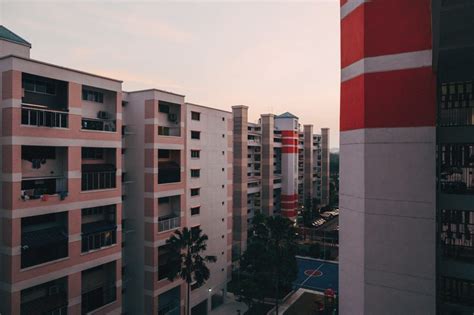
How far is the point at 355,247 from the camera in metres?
17.5

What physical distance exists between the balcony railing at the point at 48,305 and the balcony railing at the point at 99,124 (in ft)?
46.3

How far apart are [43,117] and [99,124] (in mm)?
5573

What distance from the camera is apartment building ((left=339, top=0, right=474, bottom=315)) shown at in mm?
15508

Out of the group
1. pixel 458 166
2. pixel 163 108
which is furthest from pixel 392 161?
pixel 163 108

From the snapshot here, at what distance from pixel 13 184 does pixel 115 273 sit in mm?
12396

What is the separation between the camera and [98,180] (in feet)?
92.6

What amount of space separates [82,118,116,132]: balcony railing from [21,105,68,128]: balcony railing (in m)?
2.72

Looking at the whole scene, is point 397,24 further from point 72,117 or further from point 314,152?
point 314,152

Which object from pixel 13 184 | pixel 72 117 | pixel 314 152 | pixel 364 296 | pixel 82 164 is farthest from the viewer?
pixel 314 152

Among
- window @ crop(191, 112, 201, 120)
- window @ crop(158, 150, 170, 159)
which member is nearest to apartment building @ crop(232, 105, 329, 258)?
window @ crop(191, 112, 201, 120)

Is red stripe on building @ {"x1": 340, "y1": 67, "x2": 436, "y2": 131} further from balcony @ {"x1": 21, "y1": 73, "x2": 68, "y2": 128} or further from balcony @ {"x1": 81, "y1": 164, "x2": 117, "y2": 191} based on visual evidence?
balcony @ {"x1": 21, "y1": 73, "x2": 68, "y2": 128}

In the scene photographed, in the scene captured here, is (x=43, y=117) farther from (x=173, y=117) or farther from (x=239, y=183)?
(x=239, y=183)

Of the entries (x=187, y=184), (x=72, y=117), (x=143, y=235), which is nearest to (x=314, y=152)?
(x=187, y=184)

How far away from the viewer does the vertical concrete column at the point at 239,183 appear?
5785cm
